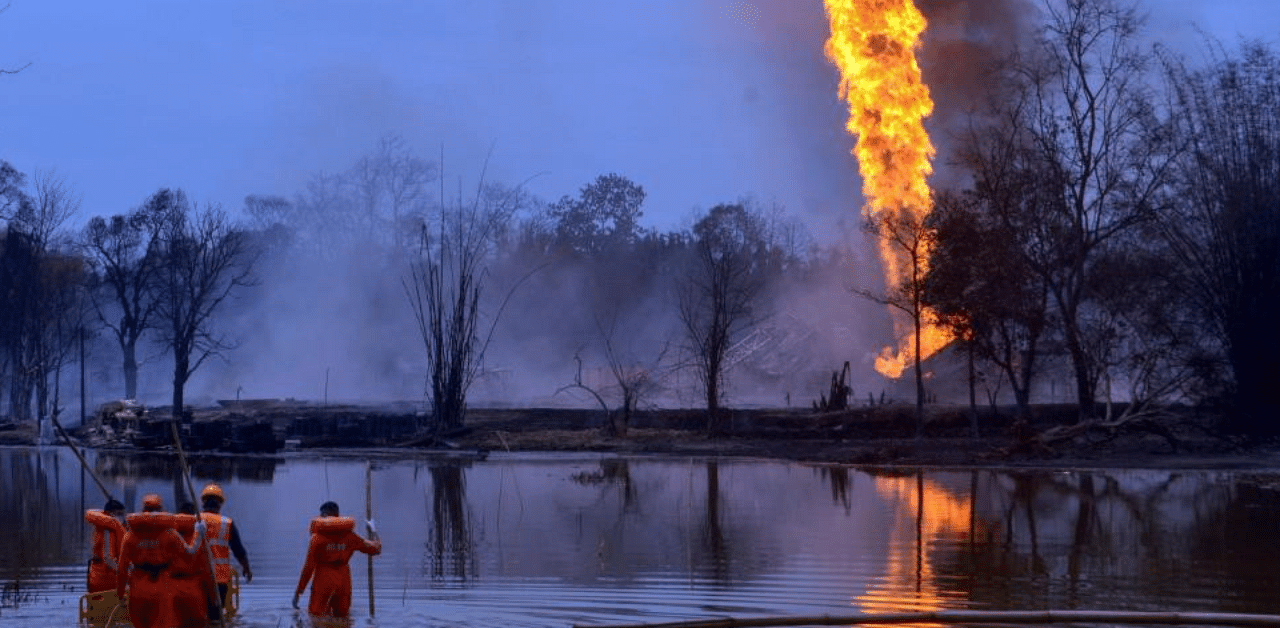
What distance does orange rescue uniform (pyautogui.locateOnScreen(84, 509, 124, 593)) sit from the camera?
1553 cm

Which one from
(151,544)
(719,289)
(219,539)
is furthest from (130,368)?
(151,544)

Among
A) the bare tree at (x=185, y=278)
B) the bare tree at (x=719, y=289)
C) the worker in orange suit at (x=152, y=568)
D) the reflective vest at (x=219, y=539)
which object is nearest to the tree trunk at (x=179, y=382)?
the bare tree at (x=185, y=278)

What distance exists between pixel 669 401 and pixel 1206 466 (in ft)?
99.6

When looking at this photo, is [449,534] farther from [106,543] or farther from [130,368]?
[130,368]

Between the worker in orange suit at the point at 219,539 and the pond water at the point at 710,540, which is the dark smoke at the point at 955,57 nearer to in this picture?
the pond water at the point at 710,540

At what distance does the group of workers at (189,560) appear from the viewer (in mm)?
14078

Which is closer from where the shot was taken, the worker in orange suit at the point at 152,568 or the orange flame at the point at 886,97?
the worker in orange suit at the point at 152,568

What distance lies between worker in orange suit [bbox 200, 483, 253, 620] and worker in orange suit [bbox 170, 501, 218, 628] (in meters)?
0.29

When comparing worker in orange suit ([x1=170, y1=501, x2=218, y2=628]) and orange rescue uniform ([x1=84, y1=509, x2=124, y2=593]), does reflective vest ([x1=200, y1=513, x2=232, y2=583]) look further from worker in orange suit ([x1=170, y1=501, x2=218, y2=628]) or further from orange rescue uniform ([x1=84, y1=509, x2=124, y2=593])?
orange rescue uniform ([x1=84, y1=509, x2=124, y2=593])

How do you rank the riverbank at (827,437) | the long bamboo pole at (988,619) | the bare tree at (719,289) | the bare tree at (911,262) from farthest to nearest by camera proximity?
the bare tree at (719,289) → the bare tree at (911,262) → the riverbank at (827,437) → the long bamboo pole at (988,619)

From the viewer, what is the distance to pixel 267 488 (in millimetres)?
33438

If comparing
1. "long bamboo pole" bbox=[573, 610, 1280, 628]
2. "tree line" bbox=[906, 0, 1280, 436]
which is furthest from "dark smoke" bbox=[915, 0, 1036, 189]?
"long bamboo pole" bbox=[573, 610, 1280, 628]

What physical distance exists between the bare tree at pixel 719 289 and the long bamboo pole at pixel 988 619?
34.8 m

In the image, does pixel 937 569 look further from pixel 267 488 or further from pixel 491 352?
pixel 491 352
